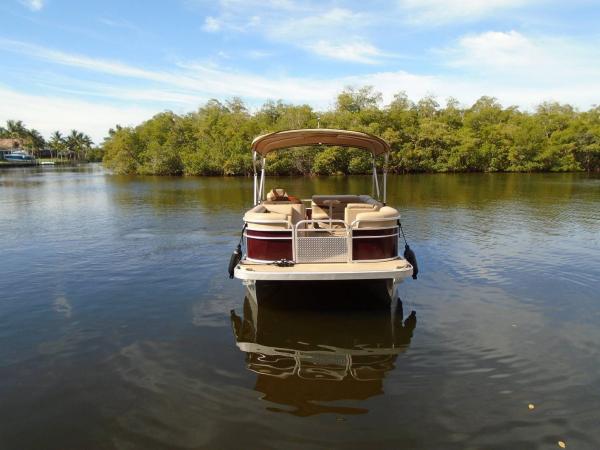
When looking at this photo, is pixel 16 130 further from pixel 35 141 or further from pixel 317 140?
pixel 317 140

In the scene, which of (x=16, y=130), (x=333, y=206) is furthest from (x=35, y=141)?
(x=333, y=206)

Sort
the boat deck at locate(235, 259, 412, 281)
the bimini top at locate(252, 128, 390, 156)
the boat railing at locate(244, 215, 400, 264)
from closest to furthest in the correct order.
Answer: the boat deck at locate(235, 259, 412, 281) < the boat railing at locate(244, 215, 400, 264) < the bimini top at locate(252, 128, 390, 156)

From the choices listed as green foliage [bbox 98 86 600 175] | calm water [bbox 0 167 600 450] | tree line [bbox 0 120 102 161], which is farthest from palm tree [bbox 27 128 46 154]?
calm water [bbox 0 167 600 450]

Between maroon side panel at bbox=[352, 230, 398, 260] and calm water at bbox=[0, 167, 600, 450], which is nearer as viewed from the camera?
calm water at bbox=[0, 167, 600, 450]

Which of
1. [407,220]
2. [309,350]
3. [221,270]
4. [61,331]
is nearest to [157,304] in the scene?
[61,331]

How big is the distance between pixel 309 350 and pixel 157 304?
3.53 metres

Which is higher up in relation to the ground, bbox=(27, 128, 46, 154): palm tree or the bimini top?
bbox=(27, 128, 46, 154): palm tree

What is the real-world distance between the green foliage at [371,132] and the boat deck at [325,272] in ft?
156

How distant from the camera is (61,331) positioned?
24.3ft

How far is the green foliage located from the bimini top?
145 ft

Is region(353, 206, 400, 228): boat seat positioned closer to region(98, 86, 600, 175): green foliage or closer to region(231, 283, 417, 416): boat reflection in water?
region(231, 283, 417, 416): boat reflection in water

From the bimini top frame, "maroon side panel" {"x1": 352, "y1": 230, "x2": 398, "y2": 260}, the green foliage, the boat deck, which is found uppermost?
the green foliage

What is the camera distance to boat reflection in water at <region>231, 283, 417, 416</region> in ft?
18.4

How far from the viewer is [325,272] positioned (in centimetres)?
718
